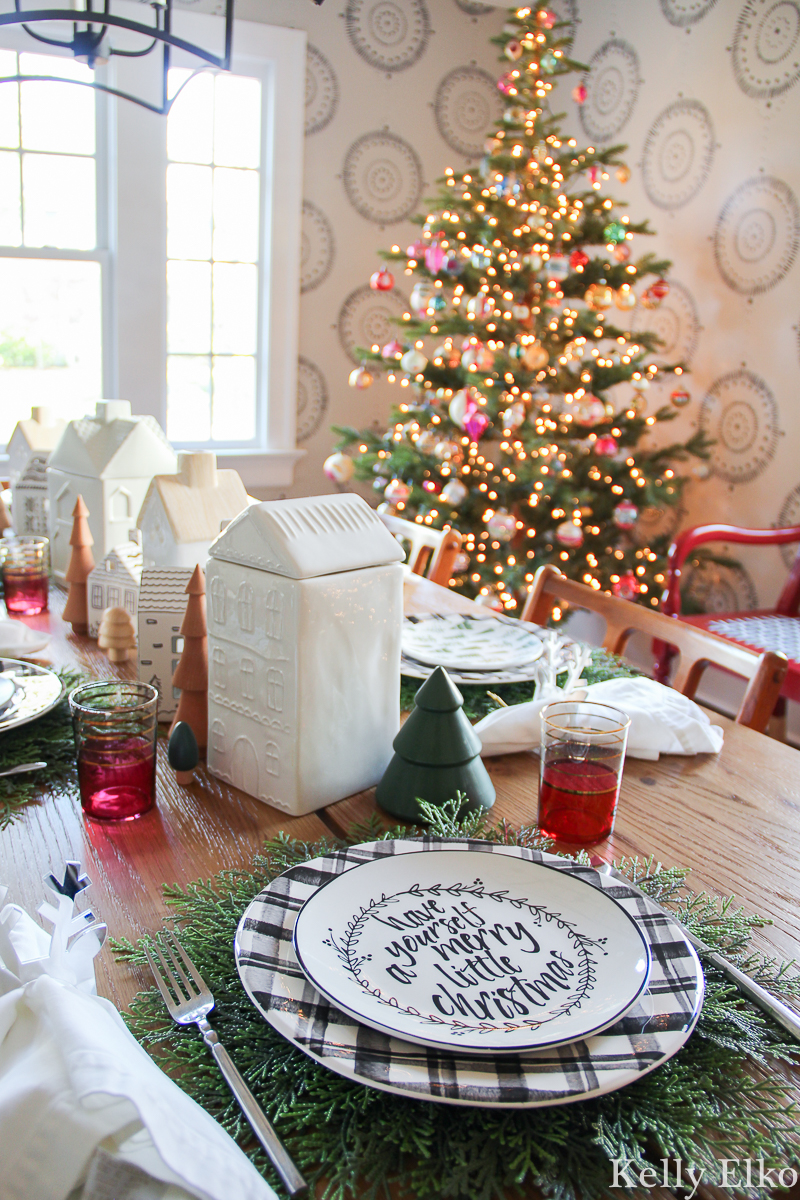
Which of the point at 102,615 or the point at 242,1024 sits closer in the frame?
the point at 242,1024

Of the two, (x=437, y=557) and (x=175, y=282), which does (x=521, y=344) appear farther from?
(x=175, y=282)

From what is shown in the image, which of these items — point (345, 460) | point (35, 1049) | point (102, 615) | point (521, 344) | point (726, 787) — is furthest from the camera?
point (345, 460)

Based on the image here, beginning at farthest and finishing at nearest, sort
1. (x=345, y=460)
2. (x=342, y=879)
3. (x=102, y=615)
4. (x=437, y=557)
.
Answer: (x=345, y=460)
(x=437, y=557)
(x=102, y=615)
(x=342, y=879)

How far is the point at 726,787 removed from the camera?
827mm

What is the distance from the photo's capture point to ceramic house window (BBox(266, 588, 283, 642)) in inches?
27.9

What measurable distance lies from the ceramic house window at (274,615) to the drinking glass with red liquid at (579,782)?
0.75 feet

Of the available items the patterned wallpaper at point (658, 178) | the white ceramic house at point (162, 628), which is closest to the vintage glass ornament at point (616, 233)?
the patterned wallpaper at point (658, 178)

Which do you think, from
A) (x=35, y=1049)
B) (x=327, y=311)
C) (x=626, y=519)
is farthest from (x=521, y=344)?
(x=35, y=1049)

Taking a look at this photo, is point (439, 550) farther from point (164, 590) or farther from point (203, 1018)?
point (203, 1018)

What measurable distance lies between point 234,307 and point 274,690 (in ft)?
9.85

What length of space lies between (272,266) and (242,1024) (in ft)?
10.7

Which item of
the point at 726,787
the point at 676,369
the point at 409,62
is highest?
the point at 409,62

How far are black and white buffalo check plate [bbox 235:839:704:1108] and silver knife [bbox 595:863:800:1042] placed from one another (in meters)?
0.03

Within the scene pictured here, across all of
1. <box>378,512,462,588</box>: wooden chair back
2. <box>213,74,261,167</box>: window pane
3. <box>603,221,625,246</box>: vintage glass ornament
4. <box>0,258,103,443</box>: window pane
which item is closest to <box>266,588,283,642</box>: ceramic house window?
<box>378,512,462,588</box>: wooden chair back
